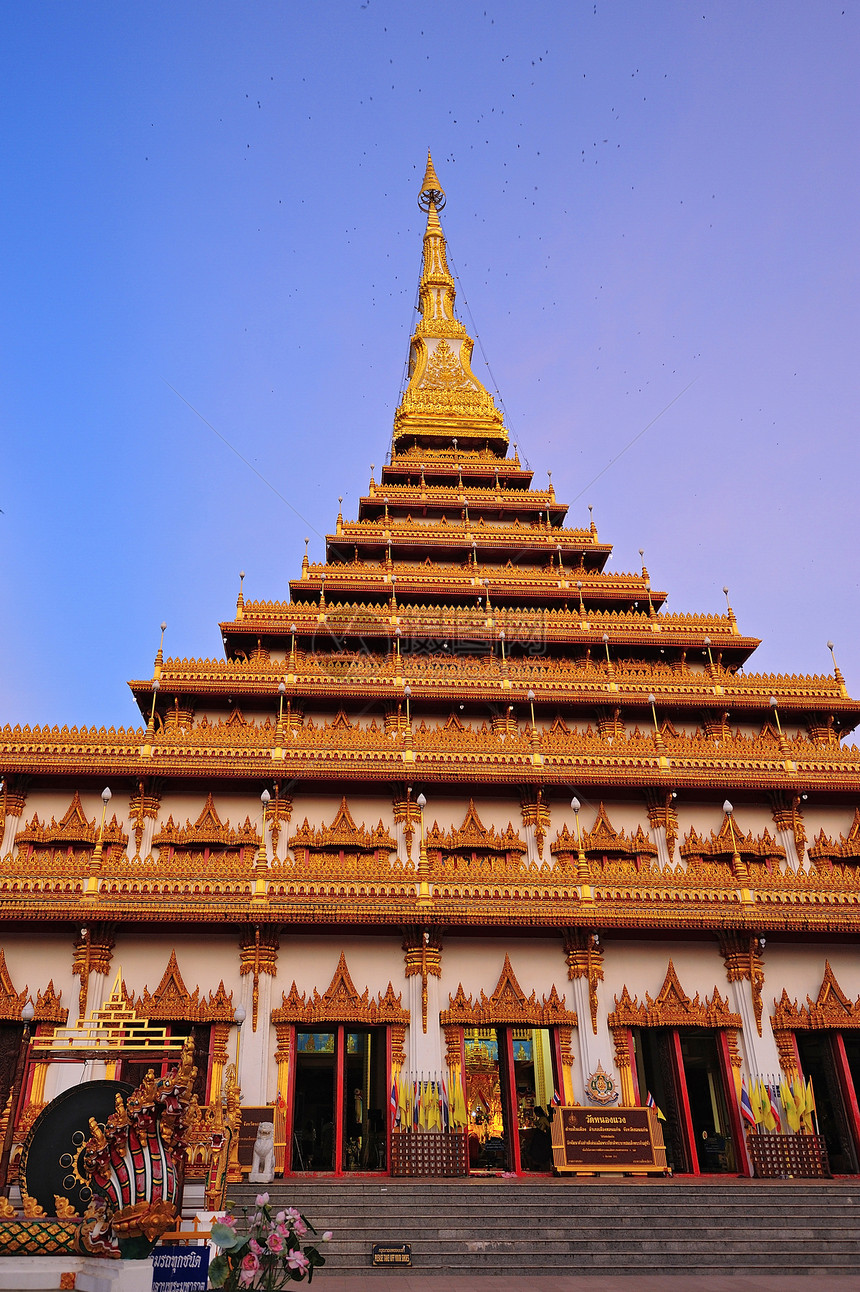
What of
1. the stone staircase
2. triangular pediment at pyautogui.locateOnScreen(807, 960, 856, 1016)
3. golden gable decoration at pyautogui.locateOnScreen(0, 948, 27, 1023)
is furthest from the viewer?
triangular pediment at pyautogui.locateOnScreen(807, 960, 856, 1016)

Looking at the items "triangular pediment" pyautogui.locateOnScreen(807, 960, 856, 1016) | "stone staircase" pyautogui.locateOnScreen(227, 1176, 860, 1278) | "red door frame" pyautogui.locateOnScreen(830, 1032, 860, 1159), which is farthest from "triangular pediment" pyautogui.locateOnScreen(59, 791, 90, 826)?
"red door frame" pyautogui.locateOnScreen(830, 1032, 860, 1159)

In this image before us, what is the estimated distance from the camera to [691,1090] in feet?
92.4

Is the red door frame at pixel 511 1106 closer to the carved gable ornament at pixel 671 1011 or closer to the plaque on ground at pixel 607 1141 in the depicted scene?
the plaque on ground at pixel 607 1141

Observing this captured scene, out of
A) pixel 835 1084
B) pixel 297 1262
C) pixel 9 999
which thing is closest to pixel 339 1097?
pixel 9 999

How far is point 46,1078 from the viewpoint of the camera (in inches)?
866

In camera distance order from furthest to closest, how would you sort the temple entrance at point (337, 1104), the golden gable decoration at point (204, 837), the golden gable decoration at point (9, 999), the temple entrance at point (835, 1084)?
the golden gable decoration at point (204, 837) < the temple entrance at point (835, 1084) < the temple entrance at point (337, 1104) < the golden gable decoration at point (9, 999)

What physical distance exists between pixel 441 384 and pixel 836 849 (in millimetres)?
29588

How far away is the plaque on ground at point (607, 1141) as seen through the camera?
21172 millimetres

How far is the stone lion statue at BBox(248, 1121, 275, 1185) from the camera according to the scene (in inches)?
742

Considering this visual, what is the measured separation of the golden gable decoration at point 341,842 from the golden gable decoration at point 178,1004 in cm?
463

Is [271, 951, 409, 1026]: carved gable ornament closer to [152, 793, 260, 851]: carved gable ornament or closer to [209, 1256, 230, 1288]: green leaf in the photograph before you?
[152, 793, 260, 851]: carved gable ornament

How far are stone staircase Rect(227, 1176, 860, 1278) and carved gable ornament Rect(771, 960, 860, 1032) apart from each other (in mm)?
5208

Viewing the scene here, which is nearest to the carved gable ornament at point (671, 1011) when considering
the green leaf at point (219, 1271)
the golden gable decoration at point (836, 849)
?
the golden gable decoration at point (836, 849)

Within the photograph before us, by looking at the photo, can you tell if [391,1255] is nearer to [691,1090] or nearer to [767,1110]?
[767,1110]
